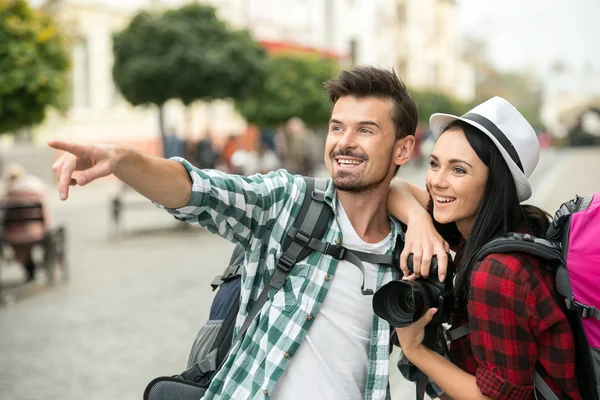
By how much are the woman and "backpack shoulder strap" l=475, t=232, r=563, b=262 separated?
0.8 inches

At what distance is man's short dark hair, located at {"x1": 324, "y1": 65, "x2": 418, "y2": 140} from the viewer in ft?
8.39

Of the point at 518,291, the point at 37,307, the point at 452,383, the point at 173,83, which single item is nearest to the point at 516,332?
the point at 518,291

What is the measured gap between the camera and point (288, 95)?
85.5 feet

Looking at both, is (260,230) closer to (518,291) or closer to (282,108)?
(518,291)

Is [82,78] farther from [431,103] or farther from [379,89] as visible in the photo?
[431,103]

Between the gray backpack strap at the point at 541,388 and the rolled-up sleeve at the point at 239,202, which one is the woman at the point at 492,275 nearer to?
the gray backpack strap at the point at 541,388

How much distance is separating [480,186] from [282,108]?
24.1 m

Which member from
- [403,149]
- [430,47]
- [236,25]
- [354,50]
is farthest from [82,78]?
[430,47]

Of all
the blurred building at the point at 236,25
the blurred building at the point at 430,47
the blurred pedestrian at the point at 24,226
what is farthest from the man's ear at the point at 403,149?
the blurred building at the point at 430,47

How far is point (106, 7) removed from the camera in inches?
1001

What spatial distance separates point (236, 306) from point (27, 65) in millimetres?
7047

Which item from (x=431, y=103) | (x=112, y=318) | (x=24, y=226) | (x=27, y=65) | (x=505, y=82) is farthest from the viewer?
(x=505, y=82)

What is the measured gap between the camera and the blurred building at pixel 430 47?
59.2 m

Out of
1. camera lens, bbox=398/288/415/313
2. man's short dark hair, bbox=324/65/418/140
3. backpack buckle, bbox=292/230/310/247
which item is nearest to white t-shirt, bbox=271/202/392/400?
backpack buckle, bbox=292/230/310/247
